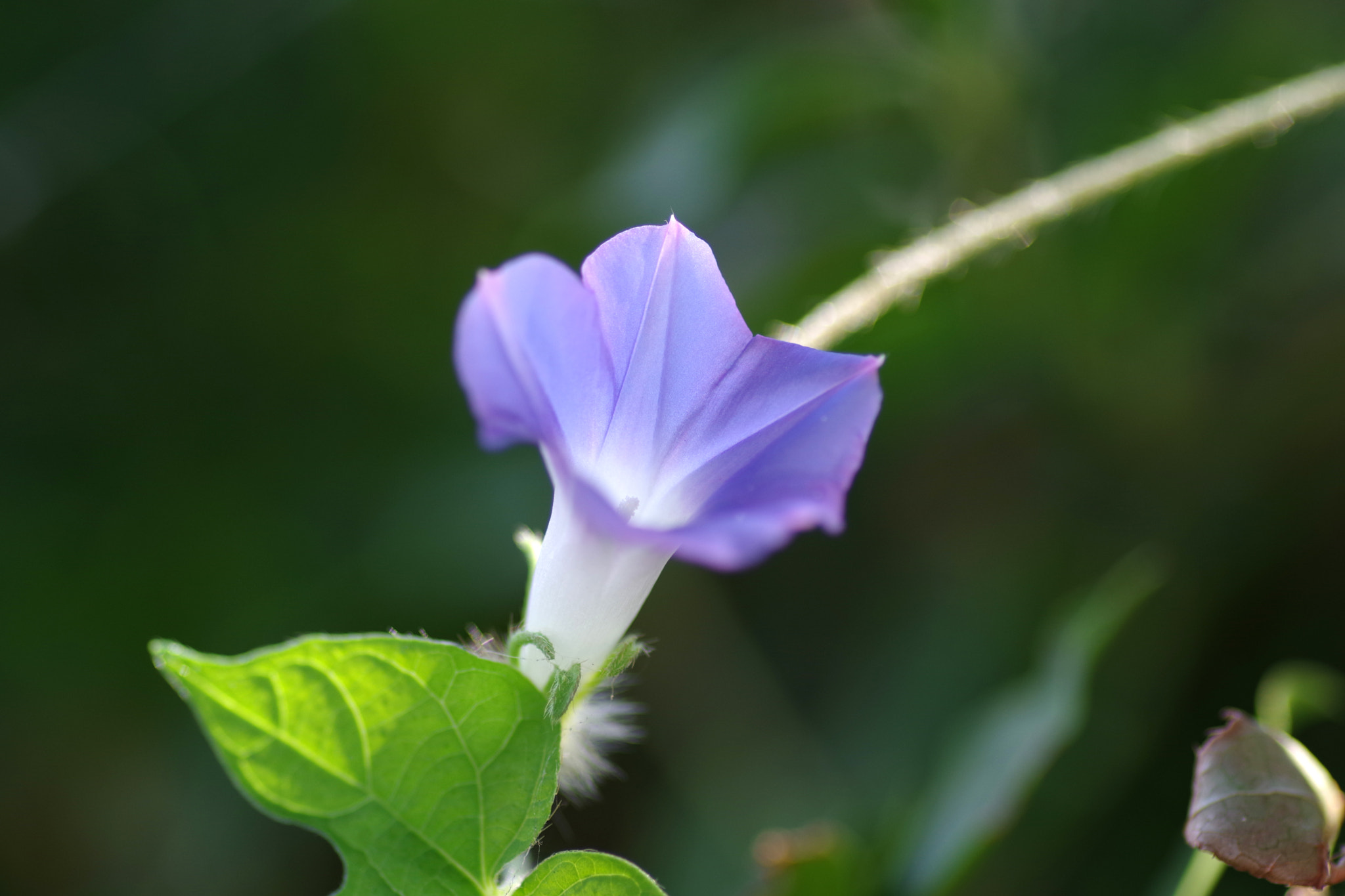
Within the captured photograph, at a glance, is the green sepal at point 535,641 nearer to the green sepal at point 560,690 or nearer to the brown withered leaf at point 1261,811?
the green sepal at point 560,690

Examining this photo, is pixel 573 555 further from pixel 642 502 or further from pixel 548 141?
pixel 548 141

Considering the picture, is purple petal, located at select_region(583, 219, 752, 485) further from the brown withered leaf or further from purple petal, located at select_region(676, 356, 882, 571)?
the brown withered leaf

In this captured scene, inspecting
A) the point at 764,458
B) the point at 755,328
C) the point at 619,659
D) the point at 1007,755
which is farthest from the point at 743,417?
the point at 755,328

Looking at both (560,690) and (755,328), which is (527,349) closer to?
(560,690)

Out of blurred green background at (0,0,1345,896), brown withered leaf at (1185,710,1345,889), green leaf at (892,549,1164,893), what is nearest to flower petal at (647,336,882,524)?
brown withered leaf at (1185,710,1345,889)

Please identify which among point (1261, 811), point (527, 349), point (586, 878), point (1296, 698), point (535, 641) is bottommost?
point (1296, 698)

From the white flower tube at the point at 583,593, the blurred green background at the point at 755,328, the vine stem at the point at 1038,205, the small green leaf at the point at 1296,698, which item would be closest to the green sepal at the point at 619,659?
the white flower tube at the point at 583,593
